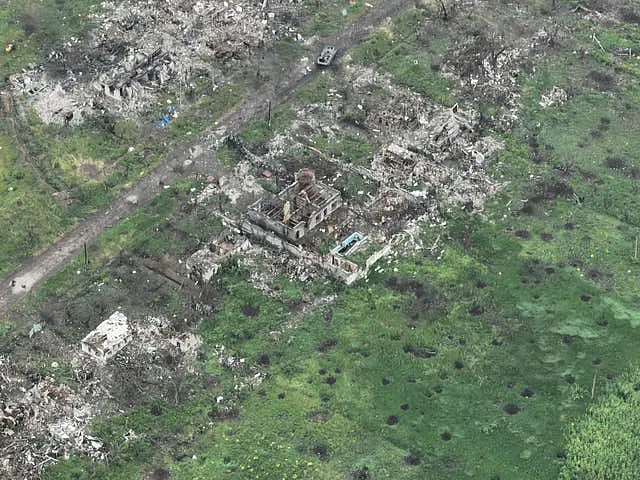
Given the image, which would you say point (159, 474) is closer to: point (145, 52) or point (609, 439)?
point (609, 439)

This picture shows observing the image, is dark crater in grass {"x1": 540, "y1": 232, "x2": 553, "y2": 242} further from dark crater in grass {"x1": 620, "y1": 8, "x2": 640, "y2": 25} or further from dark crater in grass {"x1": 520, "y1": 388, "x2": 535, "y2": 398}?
dark crater in grass {"x1": 620, "y1": 8, "x2": 640, "y2": 25}

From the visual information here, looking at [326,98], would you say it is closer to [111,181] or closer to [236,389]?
[111,181]

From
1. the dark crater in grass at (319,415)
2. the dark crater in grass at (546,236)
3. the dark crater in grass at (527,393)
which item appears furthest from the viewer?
the dark crater in grass at (546,236)

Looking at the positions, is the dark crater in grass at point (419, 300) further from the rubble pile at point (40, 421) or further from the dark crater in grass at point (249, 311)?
the rubble pile at point (40, 421)

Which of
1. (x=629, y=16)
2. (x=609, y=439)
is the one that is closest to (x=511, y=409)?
(x=609, y=439)

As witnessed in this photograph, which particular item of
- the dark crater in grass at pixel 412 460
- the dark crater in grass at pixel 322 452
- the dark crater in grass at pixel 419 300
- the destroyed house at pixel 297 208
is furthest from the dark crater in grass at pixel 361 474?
the destroyed house at pixel 297 208

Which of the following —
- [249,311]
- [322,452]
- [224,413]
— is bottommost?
[322,452]
